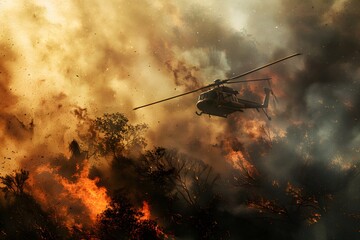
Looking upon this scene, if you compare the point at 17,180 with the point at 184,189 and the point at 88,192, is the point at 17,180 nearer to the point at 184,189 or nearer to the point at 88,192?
the point at 88,192

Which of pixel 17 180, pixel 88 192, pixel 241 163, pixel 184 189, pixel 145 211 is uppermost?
pixel 241 163

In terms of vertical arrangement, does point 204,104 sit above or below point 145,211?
below

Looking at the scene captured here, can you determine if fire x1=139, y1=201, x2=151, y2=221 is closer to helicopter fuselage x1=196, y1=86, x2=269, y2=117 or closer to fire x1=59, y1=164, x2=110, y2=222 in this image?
fire x1=59, y1=164, x2=110, y2=222

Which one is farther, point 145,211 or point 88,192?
point 88,192

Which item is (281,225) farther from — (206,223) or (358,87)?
(358,87)

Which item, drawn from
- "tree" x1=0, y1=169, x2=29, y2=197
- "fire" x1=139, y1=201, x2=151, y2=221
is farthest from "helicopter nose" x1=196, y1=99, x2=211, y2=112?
"tree" x1=0, y1=169, x2=29, y2=197

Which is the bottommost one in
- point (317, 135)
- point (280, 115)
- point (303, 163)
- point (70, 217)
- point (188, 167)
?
point (70, 217)

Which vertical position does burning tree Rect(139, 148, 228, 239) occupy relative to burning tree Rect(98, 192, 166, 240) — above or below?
above

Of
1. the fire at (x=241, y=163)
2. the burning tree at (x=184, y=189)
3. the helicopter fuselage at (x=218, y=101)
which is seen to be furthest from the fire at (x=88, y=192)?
the helicopter fuselage at (x=218, y=101)

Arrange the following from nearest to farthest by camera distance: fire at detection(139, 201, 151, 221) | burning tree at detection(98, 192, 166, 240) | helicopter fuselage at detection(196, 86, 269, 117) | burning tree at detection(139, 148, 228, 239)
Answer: helicopter fuselage at detection(196, 86, 269, 117)
burning tree at detection(98, 192, 166, 240)
burning tree at detection(139, 148, 228, 239)
fire at detection(139, 201, 151, 221)

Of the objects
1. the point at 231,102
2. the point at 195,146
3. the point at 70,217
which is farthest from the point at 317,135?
the point at 70,217

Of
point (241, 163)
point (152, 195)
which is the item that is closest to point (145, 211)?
point (152, 195)
